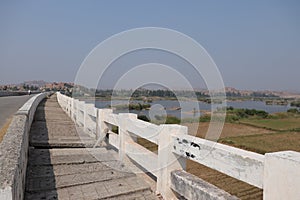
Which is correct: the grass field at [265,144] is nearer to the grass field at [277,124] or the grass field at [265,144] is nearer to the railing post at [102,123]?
the grass field at [277,124]

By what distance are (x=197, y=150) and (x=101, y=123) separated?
3.27 m

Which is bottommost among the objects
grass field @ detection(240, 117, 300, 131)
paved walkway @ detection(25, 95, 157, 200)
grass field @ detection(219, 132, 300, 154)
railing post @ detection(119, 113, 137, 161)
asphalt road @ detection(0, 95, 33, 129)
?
grass field @ detection(240, 117, 300, 131)

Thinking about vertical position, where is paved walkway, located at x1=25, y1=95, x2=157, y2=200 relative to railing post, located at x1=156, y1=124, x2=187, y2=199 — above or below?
below

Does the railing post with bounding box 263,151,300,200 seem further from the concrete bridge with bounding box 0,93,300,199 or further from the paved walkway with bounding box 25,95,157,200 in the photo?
the paved walkway with bounding box 25,95,157,200

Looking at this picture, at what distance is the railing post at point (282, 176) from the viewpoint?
1.57 meters

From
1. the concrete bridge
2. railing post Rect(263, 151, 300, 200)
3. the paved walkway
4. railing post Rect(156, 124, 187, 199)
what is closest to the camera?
railing post Rect(263, 151, 300, 200)

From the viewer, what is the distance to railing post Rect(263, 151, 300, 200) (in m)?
1.57

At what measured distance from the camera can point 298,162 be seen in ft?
5.07

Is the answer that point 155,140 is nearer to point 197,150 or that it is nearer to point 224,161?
point 197,150

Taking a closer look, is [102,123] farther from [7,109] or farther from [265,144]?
[265,144]

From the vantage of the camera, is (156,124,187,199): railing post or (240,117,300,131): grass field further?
(240,117,300,131): grass field

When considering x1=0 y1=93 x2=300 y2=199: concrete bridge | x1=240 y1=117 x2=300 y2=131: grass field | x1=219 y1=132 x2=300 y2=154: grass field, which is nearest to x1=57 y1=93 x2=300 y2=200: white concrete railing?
x1=0 y1=93 x2=300 y2=199: concrete bridge

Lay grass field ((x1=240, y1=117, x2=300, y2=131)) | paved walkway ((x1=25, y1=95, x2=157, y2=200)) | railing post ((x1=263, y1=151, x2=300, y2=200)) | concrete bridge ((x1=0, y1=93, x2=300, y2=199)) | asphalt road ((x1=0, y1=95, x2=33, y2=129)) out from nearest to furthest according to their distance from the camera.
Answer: railing post ((x1=263, y1=151, x2=300, y2=200)), concrete bridge ((x1=0, y1=93, x2=300, y2=199)), paved walkway ((x1=25, y1=95, x2=157, y2=200)), asphalt road ((x1=0, y1=95, x2=33, y2=129)), grass field ((x1=240, y1=117, x2=300, y2=131))

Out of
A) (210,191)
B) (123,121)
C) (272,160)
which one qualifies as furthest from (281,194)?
(123,121)
